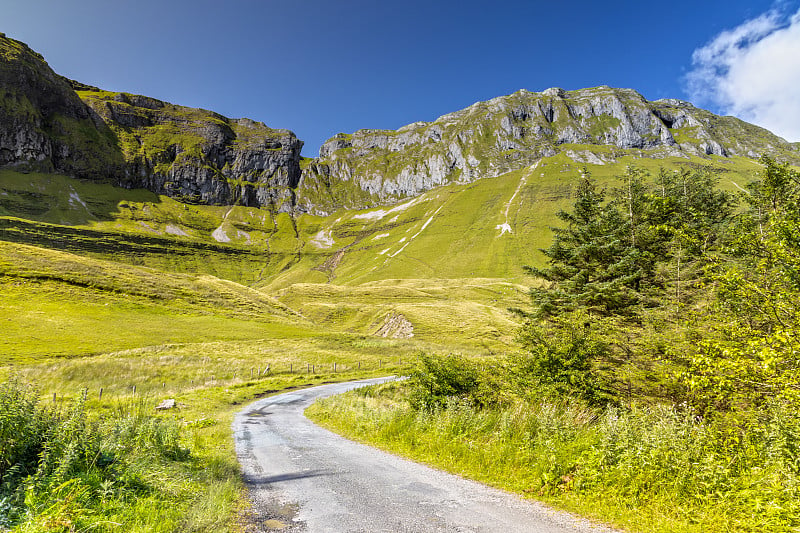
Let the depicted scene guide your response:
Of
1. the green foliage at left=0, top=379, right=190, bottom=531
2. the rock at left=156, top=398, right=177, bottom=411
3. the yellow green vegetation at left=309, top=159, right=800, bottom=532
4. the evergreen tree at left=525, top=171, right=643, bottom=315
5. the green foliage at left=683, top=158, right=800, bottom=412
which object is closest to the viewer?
the green foliage at left=0, top=379, right=190, bottom=531

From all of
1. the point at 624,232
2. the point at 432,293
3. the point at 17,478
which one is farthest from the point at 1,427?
the point at 432,293

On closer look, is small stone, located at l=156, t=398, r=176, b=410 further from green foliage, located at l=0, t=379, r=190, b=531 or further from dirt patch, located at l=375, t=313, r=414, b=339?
dirt patch, located at l=375, t=313, r=414, b=339

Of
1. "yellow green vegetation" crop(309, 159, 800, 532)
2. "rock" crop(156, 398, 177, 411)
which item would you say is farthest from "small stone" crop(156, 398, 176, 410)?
"yellow green vegetation" crop(309, 159, 800, 532)

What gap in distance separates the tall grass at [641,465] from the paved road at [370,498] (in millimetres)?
747

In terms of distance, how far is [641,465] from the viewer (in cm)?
640

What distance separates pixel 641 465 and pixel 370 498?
506 centimetres

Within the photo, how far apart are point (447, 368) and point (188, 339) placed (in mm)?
47107

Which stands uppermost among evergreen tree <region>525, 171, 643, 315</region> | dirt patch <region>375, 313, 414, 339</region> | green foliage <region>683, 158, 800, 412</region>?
evergreen tree <region>525, 171, 643, 315</region>

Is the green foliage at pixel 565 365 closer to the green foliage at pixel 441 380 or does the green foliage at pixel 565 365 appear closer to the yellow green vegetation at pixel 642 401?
the yellow green vegetation at pixel 642 401

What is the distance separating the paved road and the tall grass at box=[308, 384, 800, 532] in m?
0.75

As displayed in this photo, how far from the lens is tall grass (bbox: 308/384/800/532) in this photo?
520 cm

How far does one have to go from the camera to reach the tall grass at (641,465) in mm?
5203

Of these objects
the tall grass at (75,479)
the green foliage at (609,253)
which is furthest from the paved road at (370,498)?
the green foliage at (609,253)

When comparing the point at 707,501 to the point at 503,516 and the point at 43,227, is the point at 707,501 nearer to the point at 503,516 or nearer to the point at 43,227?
the point at 503,516
